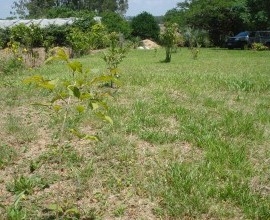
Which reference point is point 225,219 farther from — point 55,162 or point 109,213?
point 55,162

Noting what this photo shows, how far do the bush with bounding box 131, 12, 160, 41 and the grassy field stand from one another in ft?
99.2

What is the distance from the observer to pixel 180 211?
3.37 m

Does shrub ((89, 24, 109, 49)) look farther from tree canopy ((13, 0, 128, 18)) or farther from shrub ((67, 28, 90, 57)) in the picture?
tree canopy ((13, 0, 128, 18))

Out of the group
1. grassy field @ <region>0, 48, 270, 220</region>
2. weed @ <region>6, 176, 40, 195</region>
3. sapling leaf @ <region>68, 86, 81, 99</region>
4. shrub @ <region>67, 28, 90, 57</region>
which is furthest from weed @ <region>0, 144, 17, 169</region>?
shrub @ <region>67, 28, 90, 57</region>

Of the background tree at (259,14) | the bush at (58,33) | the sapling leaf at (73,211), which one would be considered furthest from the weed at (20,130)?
the background tree at (259,14)

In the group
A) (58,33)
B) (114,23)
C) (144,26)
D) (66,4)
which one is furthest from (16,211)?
(66,4)

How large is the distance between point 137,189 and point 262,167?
1.49m

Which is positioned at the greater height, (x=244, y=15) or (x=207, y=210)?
(x=244, y=15)

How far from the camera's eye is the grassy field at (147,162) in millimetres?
3479

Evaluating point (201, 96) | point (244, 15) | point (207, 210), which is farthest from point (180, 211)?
point (244, 15)

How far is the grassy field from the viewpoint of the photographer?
137 inches

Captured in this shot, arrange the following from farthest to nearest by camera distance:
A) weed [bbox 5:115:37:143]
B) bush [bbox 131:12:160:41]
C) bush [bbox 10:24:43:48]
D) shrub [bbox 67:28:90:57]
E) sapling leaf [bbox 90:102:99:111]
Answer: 1. bush [bbox 131:12:160:41]
2. shrub [bbox 67:28:90:57]
3. bush [bbox 10:24:43:48]
4. weed [bbox 5:115:37:143]
5. sapling leaf [bbox 90:102:99:111]

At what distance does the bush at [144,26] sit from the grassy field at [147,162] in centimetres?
3024

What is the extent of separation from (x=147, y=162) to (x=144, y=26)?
109ft
